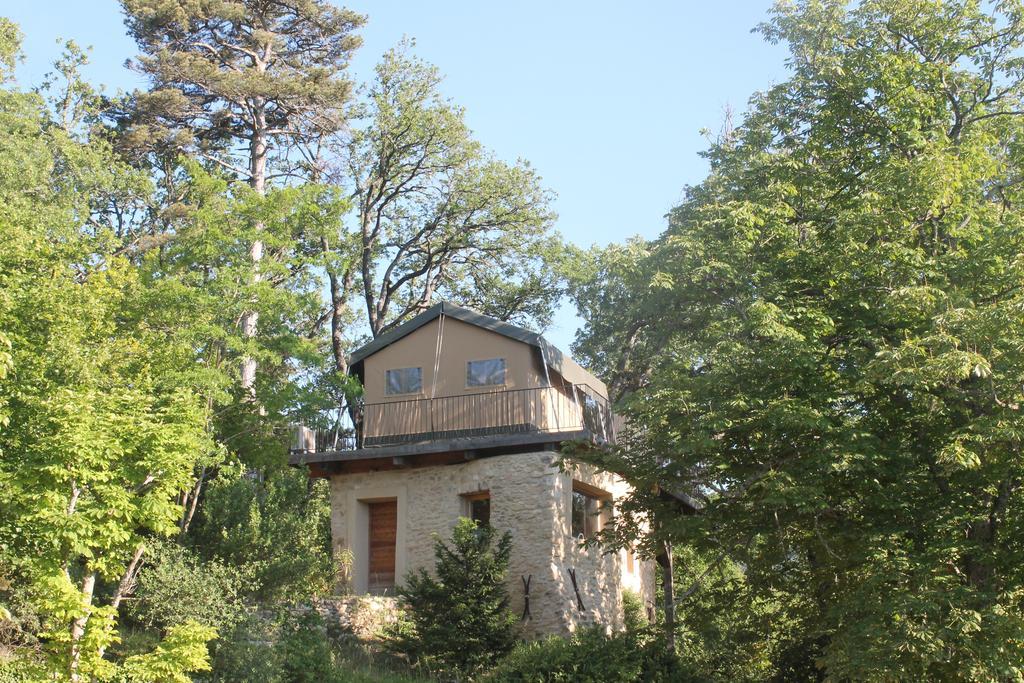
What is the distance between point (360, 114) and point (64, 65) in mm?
9320

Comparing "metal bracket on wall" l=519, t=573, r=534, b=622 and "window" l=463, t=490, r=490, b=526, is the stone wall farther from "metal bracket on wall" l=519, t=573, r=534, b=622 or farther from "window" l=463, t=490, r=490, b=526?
"window" l=463, t=490, r=490, b=526

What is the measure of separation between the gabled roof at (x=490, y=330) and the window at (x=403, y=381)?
2.41 ft

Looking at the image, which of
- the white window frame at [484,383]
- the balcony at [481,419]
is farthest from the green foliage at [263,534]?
the white window frame at [484,383]

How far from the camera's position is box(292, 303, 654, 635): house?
20.6 meters

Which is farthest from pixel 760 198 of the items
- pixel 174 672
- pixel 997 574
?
pixel 174 672

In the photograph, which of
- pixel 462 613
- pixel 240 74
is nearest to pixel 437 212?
pixel 240 74

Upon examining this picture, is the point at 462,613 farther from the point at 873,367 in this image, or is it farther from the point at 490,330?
the point at 873,367

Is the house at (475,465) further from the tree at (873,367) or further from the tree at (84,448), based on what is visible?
the tree at (84,448)

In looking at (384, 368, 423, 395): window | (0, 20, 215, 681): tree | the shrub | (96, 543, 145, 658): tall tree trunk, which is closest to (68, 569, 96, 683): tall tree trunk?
(0, 20, 215, 681): tree

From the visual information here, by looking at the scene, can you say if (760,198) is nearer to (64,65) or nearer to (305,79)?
(305,79)

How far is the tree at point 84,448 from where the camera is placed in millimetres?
13273

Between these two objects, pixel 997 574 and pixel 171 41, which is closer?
pixel 997 574

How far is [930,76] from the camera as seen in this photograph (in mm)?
17656

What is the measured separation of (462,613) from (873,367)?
7909 millimetres
